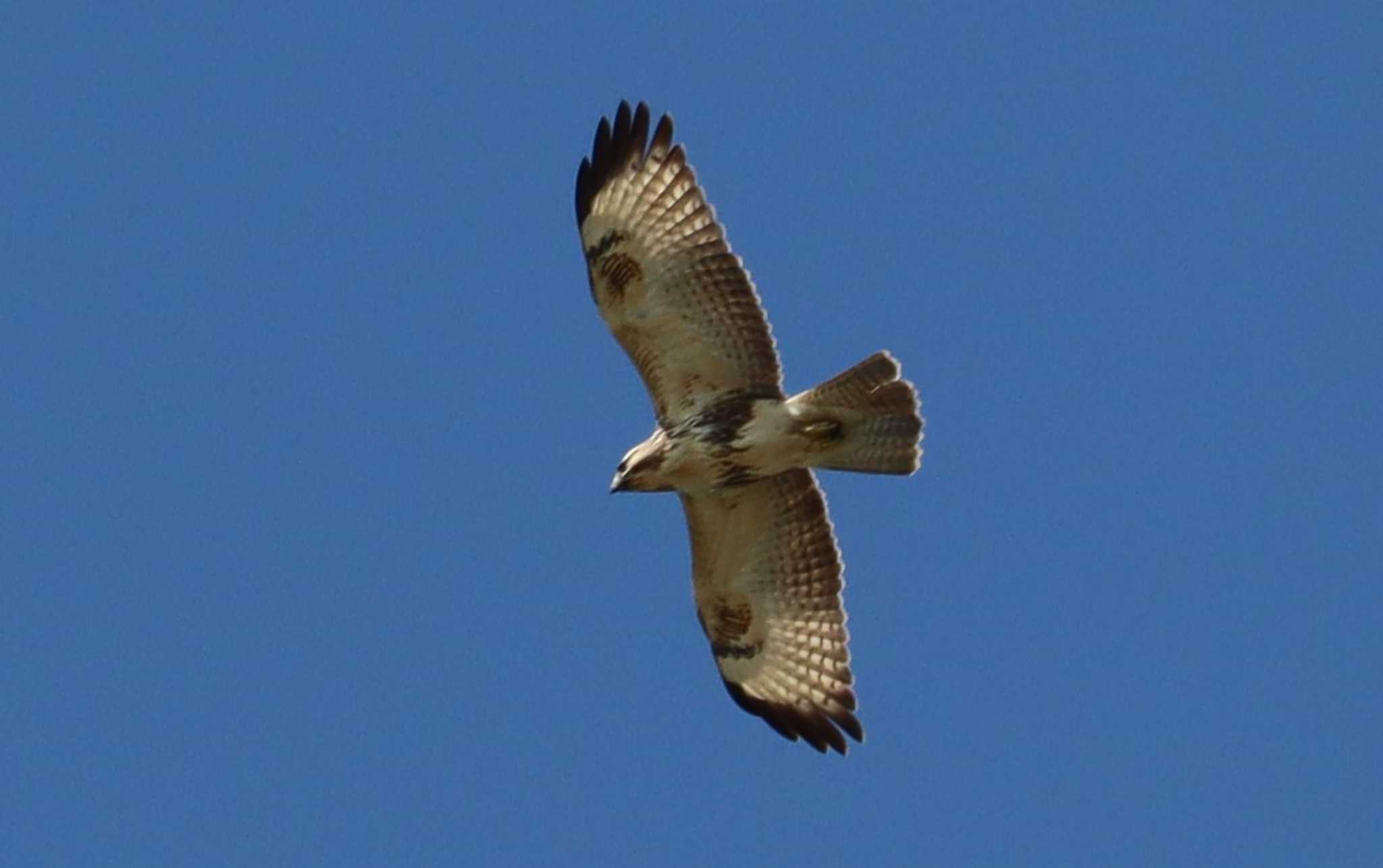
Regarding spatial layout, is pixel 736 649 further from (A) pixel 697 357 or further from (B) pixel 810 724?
(A) pixel 697 357

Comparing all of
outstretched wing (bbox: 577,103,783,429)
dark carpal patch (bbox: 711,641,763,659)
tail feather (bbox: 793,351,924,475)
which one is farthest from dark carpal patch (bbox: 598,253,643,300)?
dark carpal patch (bbox: 711,641,763,659)

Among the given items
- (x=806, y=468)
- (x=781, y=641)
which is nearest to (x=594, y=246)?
(x=806, y=468)

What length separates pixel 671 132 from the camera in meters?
13.3

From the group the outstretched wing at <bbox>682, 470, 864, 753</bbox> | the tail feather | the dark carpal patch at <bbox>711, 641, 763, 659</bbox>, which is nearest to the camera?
the tail feather

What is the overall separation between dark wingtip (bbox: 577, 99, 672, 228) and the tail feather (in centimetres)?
143

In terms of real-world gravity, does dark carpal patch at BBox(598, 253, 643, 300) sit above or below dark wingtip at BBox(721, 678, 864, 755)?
above

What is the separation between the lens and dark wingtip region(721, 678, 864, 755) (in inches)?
548

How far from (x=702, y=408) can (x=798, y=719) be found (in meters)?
1.89

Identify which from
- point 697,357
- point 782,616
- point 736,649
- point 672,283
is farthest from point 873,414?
point 736,649

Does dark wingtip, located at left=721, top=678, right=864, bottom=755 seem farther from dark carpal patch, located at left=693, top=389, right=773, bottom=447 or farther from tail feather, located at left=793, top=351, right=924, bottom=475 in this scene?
dark carpal patch, located at left=693, top=389, right=773, bottom=447

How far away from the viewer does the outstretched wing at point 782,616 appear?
13.8m

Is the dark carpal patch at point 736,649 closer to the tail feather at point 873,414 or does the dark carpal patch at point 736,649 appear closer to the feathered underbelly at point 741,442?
the feathered underbelly at point 741,442

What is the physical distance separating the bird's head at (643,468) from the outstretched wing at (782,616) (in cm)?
64

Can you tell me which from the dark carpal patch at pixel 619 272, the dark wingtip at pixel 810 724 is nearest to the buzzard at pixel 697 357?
the dark carpal patch at pixel 619 272
